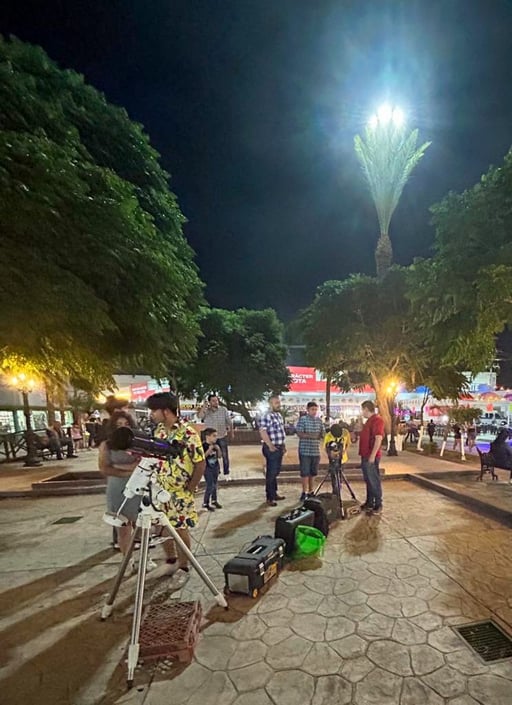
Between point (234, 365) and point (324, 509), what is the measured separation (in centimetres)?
1686

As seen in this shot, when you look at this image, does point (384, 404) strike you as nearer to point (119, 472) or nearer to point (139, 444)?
point (119, 472)

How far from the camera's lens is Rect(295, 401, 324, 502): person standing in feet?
21.5

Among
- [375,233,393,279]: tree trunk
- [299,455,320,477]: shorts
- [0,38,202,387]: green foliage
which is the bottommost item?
[299,455,320,477]: shorts

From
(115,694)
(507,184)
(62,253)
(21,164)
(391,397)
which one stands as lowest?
(115,694)

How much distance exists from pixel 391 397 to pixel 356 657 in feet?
43.2

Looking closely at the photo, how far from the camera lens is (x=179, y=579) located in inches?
155

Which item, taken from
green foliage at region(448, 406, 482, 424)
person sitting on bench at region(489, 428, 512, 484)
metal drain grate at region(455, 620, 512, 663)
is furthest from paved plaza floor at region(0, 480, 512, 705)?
green foliage at region(448, 406, 482, 424)

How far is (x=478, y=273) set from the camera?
19.9 ft

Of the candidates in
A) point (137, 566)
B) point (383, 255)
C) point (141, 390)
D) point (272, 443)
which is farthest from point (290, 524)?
point (141, 390)

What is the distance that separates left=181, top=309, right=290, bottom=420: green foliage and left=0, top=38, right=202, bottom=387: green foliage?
14414 millimetres

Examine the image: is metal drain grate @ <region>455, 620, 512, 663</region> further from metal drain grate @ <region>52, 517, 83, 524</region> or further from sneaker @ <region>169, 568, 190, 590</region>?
metal drain grate @ <region>52, 517, 83, 524</region>

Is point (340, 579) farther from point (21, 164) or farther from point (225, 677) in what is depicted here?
point (21, 164)

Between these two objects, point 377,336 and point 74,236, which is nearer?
point 74,236

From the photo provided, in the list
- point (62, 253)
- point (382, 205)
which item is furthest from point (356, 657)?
point (382, 205)
